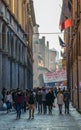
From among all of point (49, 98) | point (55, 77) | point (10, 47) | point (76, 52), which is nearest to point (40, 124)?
point (49, 98)

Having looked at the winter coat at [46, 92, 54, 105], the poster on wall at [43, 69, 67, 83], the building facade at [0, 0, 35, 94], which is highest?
the building facade at [0, 0, 35, 94]

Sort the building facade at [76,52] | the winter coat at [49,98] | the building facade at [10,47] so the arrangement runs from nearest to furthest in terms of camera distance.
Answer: the building facade at [76,52] → the winter coat at [49,98] → the building facade at [10,47]

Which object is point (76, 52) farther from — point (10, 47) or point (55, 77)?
point (55, 77)

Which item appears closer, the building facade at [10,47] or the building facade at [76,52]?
the building facade at [76,52]

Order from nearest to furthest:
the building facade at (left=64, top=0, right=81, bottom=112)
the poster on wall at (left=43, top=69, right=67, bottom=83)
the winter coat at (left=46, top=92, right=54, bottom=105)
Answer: the building facade at (left=64, top=0, right=81, bottom=112), the winter coat at (left=46, top=92, right=54, bottom=105), the poster on wall at (left=43, top=69, right=67, bottom=83)

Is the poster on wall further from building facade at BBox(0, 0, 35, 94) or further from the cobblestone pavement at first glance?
the cobblestone pavement

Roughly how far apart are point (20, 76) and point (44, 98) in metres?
20.4

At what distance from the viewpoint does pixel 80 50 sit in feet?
116

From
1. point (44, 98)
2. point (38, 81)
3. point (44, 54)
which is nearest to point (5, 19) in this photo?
point (44, 98)

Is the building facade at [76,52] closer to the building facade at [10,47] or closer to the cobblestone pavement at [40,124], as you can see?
the cobblestone pavement at [40,124]

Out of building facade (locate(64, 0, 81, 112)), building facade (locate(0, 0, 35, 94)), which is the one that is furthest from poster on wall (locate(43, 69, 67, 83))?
building facade (locate(64, 0, 81, 112))

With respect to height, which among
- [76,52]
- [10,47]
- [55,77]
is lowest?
[55,77]

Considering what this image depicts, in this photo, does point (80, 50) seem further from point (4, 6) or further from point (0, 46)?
point (4, 6)

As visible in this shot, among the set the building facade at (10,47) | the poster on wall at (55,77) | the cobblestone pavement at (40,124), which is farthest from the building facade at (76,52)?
the poster on wall at (55,77)
